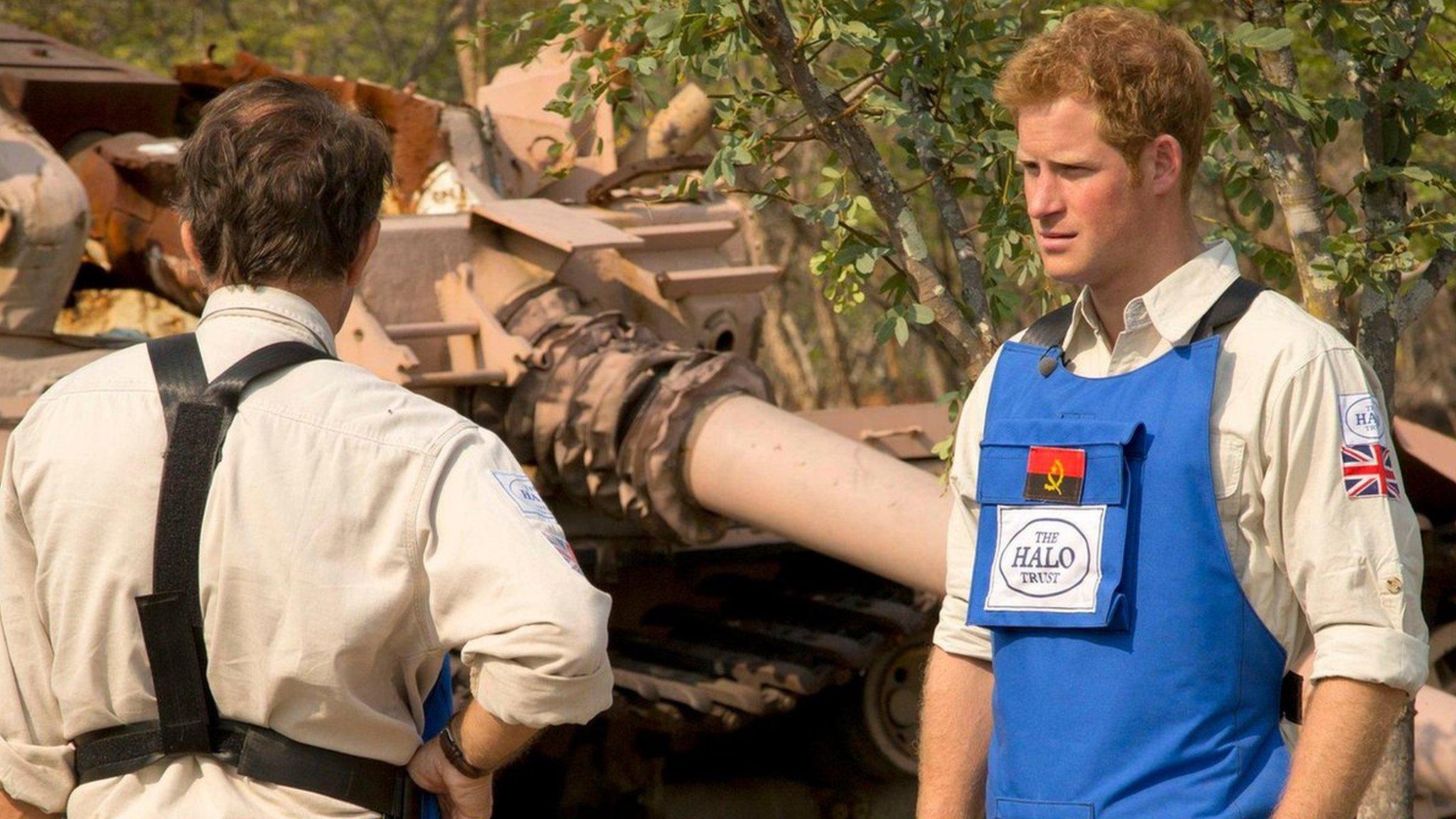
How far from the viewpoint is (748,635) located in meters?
7.12

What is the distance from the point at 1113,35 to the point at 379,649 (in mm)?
1220

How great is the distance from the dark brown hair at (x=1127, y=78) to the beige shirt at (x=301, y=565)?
0.87 metres

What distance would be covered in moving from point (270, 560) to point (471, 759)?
36 cm

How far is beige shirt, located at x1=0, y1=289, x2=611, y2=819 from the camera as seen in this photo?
92.3 inches

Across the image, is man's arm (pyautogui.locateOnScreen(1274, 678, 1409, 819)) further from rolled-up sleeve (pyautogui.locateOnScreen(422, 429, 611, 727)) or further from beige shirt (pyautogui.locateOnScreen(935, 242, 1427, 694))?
rolled-up sleeve (pyautogui.locateOnScreen(422, 429, 611, 727))

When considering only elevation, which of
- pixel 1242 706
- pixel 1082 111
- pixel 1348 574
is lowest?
pixel 1242 706

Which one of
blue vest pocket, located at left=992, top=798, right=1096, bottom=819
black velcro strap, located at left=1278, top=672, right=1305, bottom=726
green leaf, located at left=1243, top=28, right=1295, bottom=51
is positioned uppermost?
green leaf, located at left=1243, top=28, right=1295, bottom=51

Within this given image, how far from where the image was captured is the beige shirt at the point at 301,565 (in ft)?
7.69

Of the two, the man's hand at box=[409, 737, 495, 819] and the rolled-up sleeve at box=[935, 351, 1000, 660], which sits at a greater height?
the rolled-up sleeve at box=[935, 351, 1000, 660]

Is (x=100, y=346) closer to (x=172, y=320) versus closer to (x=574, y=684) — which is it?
(x=172, y=320)

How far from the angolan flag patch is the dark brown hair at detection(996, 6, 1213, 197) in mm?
372

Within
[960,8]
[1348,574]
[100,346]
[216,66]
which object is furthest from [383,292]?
[1348,574]

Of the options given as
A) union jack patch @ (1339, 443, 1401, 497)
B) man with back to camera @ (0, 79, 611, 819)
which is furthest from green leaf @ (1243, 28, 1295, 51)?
man with back to camera @ (0, 79, 611, 819)

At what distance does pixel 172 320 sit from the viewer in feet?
23.9
